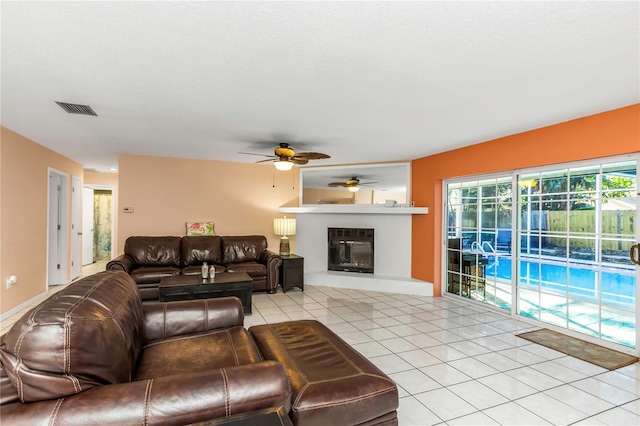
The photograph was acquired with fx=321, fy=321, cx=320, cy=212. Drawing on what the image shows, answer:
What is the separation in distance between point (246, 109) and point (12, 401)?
107 inches

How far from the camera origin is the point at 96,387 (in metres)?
1.25

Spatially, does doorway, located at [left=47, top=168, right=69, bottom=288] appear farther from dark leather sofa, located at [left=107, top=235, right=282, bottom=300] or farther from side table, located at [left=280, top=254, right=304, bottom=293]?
side table, located at [left=280, top=254, right=304, bottom=293]

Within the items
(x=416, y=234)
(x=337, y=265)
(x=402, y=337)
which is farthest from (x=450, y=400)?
(x=337, y=265)

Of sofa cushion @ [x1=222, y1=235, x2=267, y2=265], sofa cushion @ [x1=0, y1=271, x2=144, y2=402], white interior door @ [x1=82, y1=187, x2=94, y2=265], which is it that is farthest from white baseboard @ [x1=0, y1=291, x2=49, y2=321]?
sofa cushion @ [x1=0, y1=271, x2=144, y2=402]

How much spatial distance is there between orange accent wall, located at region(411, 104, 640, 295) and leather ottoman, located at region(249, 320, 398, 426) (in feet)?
10.7

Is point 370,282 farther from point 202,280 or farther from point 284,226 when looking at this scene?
point 202,280

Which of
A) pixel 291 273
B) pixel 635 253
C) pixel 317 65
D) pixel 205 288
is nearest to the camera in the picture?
pixel 317 65

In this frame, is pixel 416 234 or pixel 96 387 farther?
pixel 416 234

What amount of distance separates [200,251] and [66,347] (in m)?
4.43

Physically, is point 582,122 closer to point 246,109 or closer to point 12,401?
point 246,109

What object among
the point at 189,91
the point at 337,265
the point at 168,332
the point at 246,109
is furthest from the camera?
the point at 337,265

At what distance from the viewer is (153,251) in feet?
17.5

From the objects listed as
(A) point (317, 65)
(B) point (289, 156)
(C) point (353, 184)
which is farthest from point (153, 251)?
(A) point (317, 65)

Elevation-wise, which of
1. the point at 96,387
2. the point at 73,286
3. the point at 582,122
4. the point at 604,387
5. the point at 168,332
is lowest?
the point at 604,387
